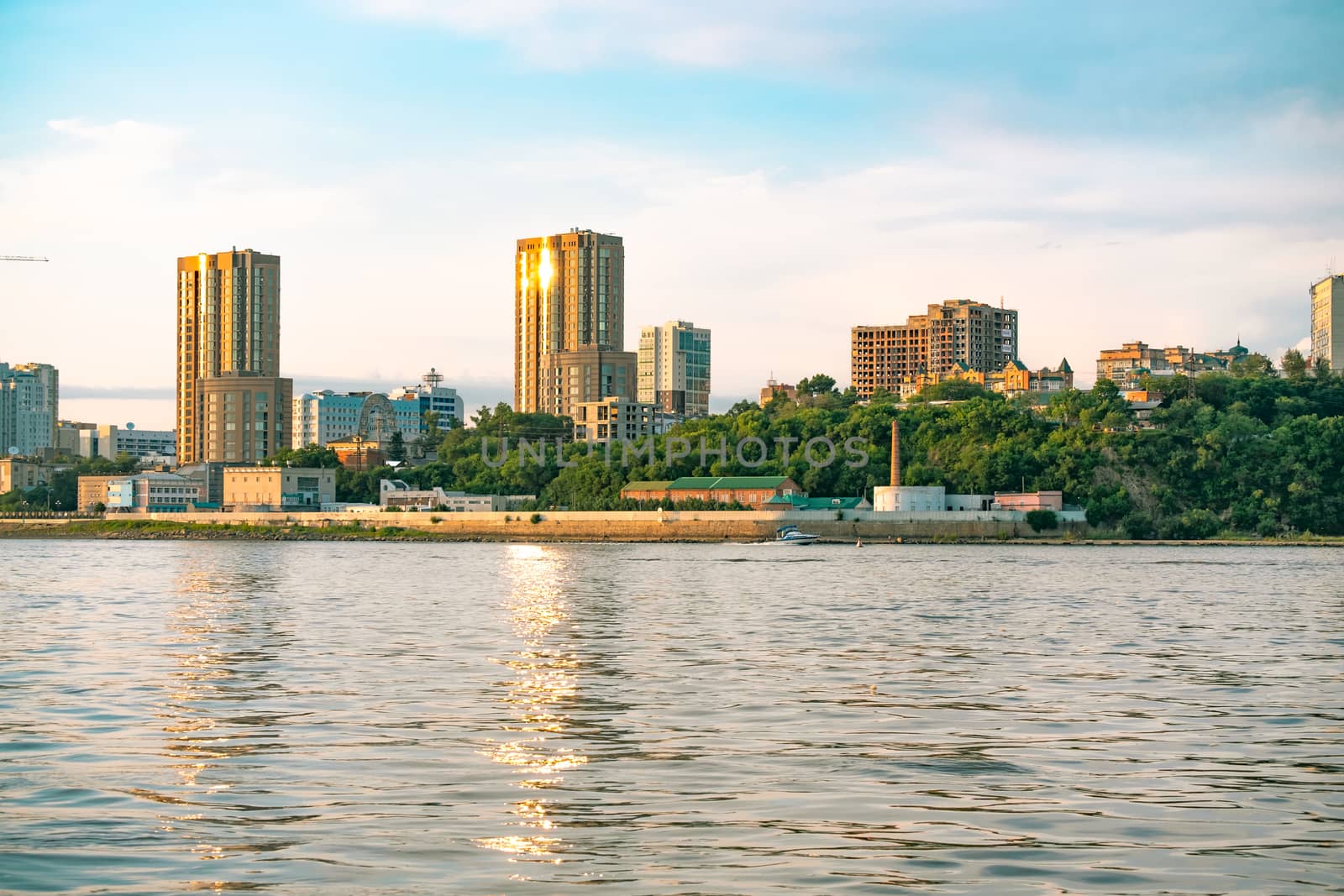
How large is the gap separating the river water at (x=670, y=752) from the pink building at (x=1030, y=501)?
4147 inches

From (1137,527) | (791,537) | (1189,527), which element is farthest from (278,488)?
(1189,527)

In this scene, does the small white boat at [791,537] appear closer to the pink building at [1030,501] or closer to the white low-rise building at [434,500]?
the pink building at [1030,501]

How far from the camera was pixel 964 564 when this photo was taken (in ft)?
291

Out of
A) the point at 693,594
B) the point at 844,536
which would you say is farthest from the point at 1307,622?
the point at 844,536

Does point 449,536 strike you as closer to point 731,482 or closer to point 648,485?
point 648,485

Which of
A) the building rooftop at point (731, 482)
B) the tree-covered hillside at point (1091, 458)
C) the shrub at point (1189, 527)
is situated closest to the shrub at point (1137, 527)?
the tree-covered hillside at point (1091, 458)

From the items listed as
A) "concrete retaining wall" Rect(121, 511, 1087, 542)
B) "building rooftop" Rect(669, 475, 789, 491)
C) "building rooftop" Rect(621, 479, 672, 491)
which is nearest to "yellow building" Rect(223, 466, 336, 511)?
"concrete retaining wall" Rect(121, 511, 1087, 542)

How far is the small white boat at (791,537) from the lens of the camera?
141m

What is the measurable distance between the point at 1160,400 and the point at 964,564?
361 ft

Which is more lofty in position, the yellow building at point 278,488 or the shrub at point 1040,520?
the yellow building at point 278,488

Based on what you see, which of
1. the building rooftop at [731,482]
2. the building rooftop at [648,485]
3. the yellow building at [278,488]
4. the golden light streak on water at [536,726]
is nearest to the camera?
the golden light streak on water at [536,726]

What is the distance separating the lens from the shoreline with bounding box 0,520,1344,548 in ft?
466

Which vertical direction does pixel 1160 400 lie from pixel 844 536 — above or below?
above

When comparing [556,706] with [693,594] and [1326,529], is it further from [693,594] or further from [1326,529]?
[1326,529]
